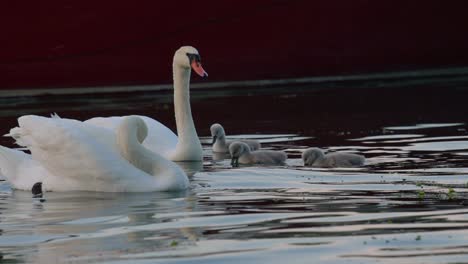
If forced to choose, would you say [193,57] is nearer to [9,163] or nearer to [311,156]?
[311,156]

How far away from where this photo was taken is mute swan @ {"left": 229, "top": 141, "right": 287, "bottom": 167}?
589 inches

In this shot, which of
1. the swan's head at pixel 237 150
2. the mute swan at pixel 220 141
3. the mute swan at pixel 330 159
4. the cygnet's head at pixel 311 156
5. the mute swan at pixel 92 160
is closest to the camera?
the mute swan at pixel 92 160

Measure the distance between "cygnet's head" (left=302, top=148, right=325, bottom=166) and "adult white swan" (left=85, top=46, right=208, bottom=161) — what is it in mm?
1541

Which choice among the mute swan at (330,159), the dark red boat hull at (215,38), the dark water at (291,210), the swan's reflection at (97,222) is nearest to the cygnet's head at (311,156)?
the mute swan at (330,159)

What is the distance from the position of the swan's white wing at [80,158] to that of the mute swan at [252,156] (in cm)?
194

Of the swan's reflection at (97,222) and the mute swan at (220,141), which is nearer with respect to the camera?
the swan's reflection at (97,222)

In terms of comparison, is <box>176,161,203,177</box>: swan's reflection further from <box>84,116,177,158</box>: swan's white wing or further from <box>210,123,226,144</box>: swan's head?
<box>210,123,226,144</box>: swan's head

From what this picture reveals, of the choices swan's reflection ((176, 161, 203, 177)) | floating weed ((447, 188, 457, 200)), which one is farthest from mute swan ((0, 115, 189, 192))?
floating weed ((447, 188, 457, 200))

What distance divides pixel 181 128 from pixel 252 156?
1341 millimetres

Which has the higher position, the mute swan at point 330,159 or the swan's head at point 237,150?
the swan's head at point 237,150

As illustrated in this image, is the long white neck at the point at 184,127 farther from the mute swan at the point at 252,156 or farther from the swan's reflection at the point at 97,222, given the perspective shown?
the swan's reflection at the point at 97,222

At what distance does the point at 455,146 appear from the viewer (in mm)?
15922

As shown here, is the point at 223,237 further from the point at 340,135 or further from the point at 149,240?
the point at 340,135

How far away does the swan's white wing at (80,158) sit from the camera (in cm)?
1298
